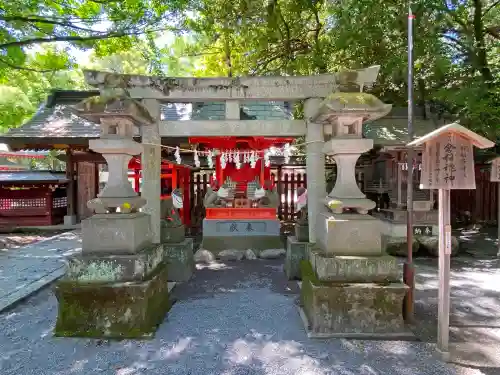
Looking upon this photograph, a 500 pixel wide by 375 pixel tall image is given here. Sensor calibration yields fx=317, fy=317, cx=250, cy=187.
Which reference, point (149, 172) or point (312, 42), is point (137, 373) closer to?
point (149, 172)

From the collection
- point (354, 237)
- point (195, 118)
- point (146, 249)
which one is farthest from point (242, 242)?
point (354, 237)

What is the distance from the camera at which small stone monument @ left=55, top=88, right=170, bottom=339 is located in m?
4.13

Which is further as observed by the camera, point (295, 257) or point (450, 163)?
point (295, 257)

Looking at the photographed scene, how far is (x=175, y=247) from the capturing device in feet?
21.7

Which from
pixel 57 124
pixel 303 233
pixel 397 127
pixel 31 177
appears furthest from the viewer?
pixel 31 177

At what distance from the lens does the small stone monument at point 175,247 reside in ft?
21.5

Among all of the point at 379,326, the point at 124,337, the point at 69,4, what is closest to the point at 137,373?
the point at 124,337

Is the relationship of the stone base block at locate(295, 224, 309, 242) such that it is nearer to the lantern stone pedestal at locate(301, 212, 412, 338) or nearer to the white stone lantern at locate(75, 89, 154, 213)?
the lantern stone pedestal at locate(301, 212, 412, 338)

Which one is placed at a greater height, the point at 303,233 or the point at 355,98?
the point at 355,98

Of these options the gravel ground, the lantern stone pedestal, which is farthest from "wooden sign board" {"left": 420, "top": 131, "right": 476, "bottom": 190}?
the gravel ground

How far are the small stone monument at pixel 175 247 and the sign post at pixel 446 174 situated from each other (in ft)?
15.1

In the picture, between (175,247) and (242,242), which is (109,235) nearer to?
(175,247)

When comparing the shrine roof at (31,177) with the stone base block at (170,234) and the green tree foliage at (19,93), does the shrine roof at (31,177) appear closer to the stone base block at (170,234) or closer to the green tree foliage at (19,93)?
the green tree foliage at (19,93)

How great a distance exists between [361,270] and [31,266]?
753 centimetres
